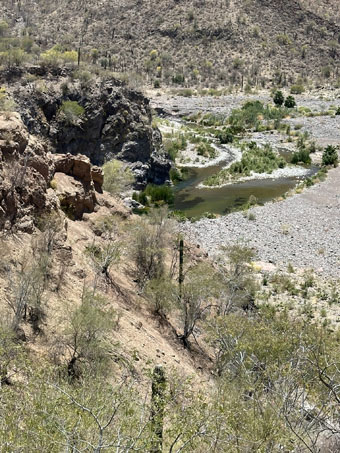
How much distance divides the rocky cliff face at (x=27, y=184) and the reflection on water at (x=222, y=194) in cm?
2037

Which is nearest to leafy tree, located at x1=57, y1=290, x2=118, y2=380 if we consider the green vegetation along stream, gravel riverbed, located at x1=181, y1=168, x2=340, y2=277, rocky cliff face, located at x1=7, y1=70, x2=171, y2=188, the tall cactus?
the tall cactus

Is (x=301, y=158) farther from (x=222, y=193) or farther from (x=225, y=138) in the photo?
(x=222, y=193)

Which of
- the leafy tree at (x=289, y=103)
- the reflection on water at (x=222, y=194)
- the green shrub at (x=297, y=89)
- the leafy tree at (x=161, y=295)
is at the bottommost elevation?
the reflection on water at (x=222, y=194)

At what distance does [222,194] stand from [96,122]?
14511 millimetres

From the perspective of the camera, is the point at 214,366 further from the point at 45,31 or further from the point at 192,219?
the point at 45,31

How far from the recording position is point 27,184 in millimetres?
17250

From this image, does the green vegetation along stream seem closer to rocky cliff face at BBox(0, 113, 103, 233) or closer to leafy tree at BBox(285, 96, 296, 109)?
rocky cliff face at BBox(0, 113, 103, 233)

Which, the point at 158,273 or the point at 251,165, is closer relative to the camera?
the point at 158,273

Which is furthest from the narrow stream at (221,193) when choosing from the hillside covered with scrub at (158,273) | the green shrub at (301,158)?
the green shrub at (301,158)

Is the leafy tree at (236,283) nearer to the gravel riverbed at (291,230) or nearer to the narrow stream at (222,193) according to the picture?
the gravel riverbed at (291,230)

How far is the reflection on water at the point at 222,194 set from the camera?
42.8 metres

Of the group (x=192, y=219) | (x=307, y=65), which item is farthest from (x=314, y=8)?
(x=192, y=219)

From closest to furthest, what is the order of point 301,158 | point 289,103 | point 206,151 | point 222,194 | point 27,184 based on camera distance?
point 27,184 < point 222,194 < point 301,158 < point 206,151 < point 289,103

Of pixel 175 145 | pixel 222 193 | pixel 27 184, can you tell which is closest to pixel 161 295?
pixel 27 184
